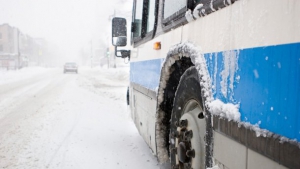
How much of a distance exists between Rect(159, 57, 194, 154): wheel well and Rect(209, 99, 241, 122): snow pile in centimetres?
86

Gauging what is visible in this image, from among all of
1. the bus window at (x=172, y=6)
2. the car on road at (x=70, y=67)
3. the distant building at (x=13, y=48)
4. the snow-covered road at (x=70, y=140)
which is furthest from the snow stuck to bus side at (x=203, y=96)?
the distant building at (x=13, y=48)

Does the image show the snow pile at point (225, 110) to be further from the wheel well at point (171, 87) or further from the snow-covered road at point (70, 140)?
the snow-covered road at point (70, 140)

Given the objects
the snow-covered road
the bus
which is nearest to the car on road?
the snow-covered road

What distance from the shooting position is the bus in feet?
3.23

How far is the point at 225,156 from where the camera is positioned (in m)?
1.48

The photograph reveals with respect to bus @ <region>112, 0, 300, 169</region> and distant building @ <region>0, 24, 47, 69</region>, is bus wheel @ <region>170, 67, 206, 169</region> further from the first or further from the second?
distant building @ <region>0, 24, 47, 69</region>

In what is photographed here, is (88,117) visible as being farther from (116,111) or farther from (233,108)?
(233,108)

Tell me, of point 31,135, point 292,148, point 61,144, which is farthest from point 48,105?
point 292,148

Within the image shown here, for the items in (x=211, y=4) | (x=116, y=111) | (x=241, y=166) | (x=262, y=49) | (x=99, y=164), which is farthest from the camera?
(x=116, y=111)

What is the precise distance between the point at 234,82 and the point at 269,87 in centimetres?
29

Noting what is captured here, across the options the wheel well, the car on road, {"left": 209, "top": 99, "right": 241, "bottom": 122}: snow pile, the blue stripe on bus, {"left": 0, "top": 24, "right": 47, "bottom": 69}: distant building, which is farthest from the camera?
{"left": 0, "top": 24, "right": 47, "bottom": 69}: distant building

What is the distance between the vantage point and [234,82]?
4.48 ft

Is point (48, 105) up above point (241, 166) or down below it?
below

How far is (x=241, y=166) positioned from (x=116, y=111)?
6903 mm
